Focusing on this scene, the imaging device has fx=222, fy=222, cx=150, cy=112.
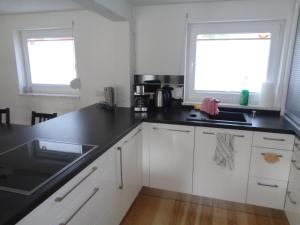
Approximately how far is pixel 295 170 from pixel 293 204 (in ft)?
0.92

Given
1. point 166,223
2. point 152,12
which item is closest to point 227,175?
point 166,223

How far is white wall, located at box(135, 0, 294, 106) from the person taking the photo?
2.23 m

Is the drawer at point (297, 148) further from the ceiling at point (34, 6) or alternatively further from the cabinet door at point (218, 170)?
the ceiling at point (34, 6)

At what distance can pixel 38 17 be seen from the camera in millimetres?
2855

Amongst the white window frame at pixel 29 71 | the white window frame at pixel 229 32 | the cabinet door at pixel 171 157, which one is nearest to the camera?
the cabinet door at pixel 171 157

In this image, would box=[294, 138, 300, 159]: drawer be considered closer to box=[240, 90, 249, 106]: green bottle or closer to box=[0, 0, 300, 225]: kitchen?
box=[0, 0, 300, 225]: kitchen

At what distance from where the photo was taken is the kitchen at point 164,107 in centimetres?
169

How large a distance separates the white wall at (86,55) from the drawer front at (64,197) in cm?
147

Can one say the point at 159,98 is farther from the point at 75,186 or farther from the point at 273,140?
the point at 75,186

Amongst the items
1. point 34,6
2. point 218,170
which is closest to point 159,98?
point 218,170

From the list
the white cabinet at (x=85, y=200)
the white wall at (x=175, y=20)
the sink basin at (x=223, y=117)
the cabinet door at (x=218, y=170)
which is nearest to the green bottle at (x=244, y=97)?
the sink basin at (x=223, y=117)

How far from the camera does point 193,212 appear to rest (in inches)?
85.0

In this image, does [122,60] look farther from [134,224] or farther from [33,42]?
[134,224]

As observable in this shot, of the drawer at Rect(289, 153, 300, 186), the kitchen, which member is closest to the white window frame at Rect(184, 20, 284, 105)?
the kitchen
